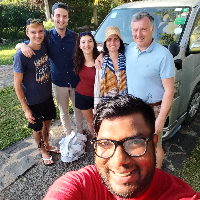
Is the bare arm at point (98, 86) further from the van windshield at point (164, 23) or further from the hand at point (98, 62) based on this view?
the van windshield at point (164, 23)

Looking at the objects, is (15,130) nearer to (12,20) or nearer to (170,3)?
(170,3)

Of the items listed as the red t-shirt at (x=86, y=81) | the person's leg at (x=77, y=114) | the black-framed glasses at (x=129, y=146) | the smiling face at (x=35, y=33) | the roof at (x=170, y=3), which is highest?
the roof at (x=170, y=3)

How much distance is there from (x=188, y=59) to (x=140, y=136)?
2.31 m

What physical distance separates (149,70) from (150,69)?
14 millimetres

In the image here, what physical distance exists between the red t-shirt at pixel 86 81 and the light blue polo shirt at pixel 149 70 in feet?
1.95

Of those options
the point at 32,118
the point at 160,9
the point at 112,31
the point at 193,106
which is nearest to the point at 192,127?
the point at 193,106

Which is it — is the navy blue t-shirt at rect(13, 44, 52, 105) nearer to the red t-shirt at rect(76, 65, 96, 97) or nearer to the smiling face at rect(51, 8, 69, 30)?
the smiling face at rect(51, 8, 69, 30)

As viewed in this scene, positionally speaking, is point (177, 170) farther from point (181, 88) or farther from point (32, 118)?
point (32, 118)

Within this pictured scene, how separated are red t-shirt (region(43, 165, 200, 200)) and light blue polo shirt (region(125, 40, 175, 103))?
994 mm

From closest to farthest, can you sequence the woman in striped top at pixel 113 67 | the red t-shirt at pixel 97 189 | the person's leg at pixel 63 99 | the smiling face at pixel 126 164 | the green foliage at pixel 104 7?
the smiling face at pixel 126 164
the red t-shirt at pixel 97 189
the woman in striped top at pixel 113 67
the person's leg at pixel 63 99
the green foliage at pixel 104 7

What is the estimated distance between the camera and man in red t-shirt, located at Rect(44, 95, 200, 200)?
102cm

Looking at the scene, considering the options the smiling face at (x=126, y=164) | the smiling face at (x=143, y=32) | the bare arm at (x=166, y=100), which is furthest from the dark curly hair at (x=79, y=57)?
the smiling face at (x=126, y=164)

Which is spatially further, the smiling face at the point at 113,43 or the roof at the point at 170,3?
the roof at the point at 170,3

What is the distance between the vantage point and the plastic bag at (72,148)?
3.02 metres
